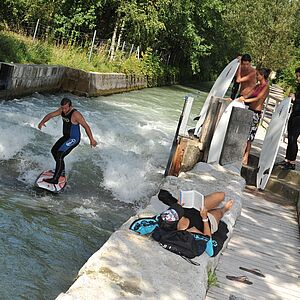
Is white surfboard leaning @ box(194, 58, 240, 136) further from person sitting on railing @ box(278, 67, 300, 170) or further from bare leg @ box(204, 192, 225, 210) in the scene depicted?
bare leg @ box(204, 192, 225, 210)

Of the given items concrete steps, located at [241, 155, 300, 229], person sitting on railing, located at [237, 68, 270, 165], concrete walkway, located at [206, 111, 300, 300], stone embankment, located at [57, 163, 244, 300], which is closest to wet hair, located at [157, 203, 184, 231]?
stone embankment, located at [57, 163, 244, 300]

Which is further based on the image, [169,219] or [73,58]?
[73,58]

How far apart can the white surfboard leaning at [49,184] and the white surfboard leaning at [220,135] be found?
248 cm

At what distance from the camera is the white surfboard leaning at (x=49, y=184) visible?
8.47 m

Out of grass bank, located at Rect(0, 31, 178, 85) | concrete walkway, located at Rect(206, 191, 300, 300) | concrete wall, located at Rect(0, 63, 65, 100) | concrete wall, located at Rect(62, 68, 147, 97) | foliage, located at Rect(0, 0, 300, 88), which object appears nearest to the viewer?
concrete walkway, located at Rect(206, 191, 300, 300)

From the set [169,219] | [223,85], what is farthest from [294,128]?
[169,219]

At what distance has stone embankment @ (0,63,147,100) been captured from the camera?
14.8 metres

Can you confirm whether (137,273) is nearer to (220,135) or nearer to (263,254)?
(263,254)

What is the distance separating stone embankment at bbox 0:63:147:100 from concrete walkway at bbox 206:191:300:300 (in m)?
8.49

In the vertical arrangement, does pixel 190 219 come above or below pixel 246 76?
below

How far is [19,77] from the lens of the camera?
606 inches

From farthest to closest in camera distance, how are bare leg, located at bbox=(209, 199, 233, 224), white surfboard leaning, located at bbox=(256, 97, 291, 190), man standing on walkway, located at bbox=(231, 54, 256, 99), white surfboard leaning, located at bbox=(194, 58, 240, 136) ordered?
white surfboard leaning, located at bbox=(194, 58, 240, 136)
man standing on walkway, located at bbox=(231, 54, 256, 99)
white surfboard leaning, located at bbox=(256, 97, 291, 190)
bare leg, located at bbox=(209, 199, 233, 224)

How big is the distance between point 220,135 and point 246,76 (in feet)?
4.54

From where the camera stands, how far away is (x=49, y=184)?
852cm
